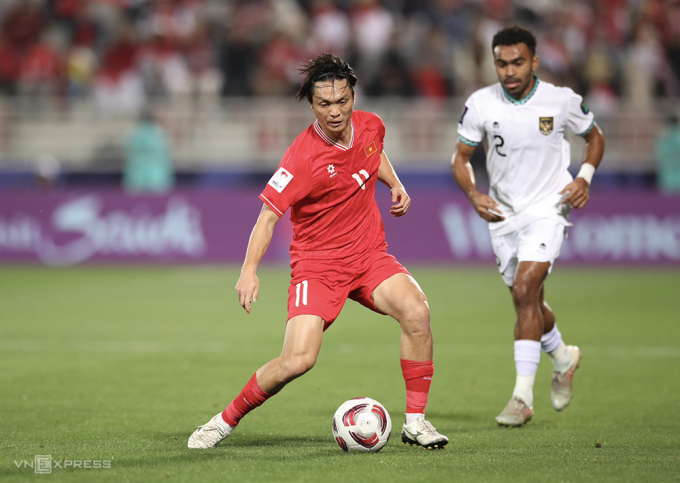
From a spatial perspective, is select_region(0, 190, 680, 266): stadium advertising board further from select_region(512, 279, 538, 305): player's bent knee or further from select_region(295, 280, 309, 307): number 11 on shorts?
select_region(295, 280, 309, 307): number 11 on shorts

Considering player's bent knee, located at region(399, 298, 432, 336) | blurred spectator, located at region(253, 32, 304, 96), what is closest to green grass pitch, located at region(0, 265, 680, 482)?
player's bent knee, located at region(399, 298, 432, 336)

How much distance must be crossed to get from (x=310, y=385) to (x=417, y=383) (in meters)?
2.36

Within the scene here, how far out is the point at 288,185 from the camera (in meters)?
5.43

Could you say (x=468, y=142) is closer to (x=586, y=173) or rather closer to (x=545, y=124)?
(x=545, y=124)

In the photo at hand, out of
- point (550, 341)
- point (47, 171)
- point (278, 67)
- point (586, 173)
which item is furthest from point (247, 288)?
point (278, 67)

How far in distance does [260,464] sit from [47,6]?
59.3 feet

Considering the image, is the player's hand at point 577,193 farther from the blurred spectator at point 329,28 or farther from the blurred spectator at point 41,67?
the blurred spectator at point 41,67

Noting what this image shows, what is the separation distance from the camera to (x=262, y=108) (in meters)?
17.7

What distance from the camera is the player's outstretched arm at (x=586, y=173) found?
6605mm

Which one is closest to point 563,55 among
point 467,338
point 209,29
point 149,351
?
point 209,29

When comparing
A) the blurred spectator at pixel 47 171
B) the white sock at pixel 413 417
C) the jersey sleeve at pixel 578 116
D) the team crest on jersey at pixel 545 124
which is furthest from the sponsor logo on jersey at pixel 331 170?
the blurred spectator at pixel 47 171

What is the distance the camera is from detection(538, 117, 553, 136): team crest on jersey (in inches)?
264

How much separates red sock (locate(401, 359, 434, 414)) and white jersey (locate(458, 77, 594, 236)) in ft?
5.41

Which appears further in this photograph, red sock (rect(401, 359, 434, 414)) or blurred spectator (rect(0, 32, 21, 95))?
blurred spectator (rect(0, 32, 21, 95))
